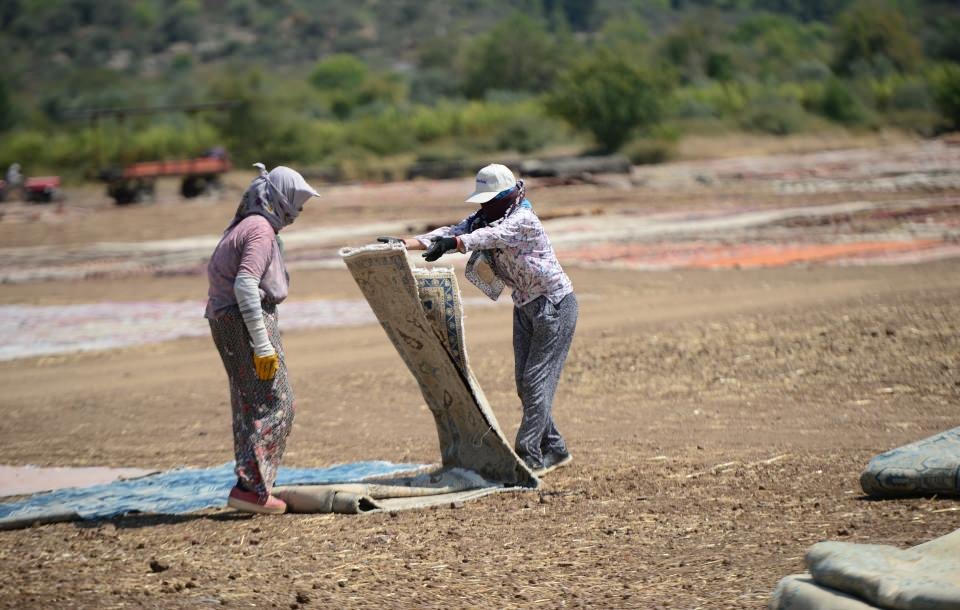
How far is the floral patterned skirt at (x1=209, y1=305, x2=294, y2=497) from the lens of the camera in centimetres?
779

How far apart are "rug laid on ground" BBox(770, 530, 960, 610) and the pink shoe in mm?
3693

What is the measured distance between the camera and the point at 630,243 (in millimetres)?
23797

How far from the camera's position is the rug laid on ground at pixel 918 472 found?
22.7 feet

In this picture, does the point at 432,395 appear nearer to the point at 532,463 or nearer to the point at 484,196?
the point at 532,463

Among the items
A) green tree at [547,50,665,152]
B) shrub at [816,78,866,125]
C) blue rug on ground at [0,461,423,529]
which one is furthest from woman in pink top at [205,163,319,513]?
shrub at [816,78,866,125]

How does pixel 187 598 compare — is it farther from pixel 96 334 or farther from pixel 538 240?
pixel 96 334

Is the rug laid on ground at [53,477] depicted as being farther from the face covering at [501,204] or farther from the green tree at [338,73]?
the green tree at [338,73]

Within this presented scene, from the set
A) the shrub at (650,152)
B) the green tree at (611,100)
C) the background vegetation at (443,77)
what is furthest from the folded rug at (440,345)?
the green tree at (611,100)

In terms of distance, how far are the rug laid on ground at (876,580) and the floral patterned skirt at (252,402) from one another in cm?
367

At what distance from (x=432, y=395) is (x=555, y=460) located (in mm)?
952

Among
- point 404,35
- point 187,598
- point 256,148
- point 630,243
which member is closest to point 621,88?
point 256,148

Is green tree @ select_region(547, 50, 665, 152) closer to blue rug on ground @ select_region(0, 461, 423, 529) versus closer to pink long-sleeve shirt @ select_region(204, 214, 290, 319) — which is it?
blue rug on ground @ select_region(0, 461, 423, 529)

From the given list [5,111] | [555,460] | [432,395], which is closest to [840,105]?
[5,111]

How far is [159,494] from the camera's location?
8.67 m
